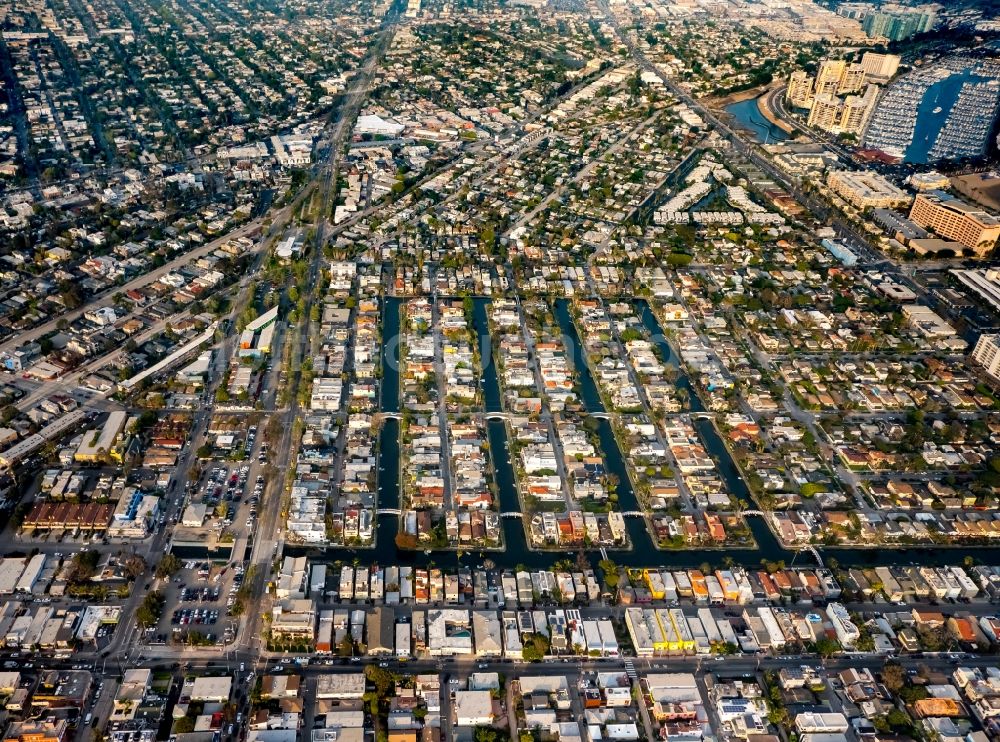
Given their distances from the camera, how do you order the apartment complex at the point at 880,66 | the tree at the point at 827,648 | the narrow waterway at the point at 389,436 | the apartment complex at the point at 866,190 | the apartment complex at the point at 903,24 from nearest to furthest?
1. the tree at the point at 827,648
2. the narrow waterway at the point at 389,436
3. the apartment complex at the point at 866,190
4. the apartment complex at the point at 880,66
5. the apartment complex at the point at 903,24

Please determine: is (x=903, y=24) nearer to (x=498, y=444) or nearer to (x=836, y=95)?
(x=836, y=95)

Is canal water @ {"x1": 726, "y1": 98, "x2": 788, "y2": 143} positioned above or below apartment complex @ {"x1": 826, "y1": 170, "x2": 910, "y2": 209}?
below

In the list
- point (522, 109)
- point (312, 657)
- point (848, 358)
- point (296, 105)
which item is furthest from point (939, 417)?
point (296, 105)

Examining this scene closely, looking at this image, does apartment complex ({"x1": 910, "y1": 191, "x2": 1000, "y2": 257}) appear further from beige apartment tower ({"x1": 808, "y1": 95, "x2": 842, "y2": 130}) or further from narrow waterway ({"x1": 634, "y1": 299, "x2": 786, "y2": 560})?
narrow waterway ({"x1": 634, "y1": 299, "x2": 786, "y2": 560})

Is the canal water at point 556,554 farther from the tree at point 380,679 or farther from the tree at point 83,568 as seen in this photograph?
the tree at point 83,568

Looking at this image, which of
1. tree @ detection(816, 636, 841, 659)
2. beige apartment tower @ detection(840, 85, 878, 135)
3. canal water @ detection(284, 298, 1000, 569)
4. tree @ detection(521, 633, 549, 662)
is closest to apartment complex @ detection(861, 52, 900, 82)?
beige apartment tower @ detection(840, 85, 878, 135)

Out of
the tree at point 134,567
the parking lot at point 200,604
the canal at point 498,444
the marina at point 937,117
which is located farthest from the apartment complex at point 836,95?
the tree at point 134,567
